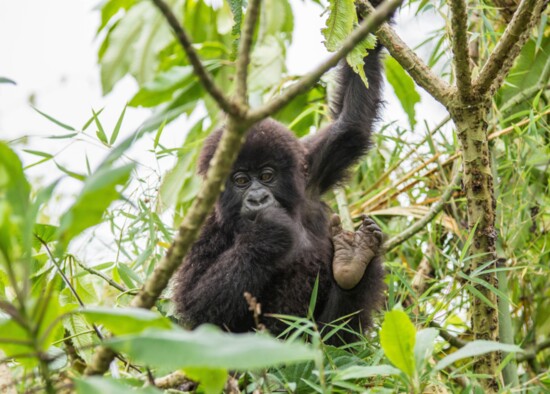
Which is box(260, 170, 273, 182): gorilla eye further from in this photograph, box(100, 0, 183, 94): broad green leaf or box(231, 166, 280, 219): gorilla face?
box(100, 0, 183, 94): broad green leaf

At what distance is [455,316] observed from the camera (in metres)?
4.07

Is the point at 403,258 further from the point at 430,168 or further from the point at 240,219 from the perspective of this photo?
the point at 240,219

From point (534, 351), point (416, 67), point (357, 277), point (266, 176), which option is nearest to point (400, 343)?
point (416, 67)

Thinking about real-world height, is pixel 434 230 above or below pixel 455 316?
above

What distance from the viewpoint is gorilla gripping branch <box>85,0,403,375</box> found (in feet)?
4.30

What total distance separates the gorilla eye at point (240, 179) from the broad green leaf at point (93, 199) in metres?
2.30

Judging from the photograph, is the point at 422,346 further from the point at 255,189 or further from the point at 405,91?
the point at 405,91

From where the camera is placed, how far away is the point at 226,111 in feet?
4.39

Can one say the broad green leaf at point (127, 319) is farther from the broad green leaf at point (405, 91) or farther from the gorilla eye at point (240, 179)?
the broad green leaf at point (405, 91)

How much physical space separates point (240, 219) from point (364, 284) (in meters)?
0.69

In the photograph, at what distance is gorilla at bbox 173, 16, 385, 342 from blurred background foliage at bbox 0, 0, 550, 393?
0.57 feet

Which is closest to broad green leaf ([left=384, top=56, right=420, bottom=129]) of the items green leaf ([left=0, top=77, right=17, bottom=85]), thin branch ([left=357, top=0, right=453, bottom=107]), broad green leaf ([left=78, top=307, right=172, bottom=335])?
thin branch ([left=357, top=0, right=453, bottom=107])

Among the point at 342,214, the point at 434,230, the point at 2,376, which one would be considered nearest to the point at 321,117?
the point at 342,214

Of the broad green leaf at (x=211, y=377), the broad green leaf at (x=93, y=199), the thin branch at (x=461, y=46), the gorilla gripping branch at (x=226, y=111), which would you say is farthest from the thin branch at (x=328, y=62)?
the thin branch at (x=461, y=46)
